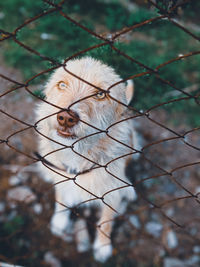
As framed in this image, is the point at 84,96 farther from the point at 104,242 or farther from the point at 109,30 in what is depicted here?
the point at 109,30

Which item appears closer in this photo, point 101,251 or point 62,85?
point 62,85

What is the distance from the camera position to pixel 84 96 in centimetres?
198

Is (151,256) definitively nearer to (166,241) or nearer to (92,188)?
(166,241)

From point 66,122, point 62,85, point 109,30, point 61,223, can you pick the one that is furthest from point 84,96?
point 109,30

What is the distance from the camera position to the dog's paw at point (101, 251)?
2811 millimetres

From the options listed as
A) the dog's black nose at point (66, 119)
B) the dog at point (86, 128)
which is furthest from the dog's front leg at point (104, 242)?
the dog's black nose at point (66, 119)

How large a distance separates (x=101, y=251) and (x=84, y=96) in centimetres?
192

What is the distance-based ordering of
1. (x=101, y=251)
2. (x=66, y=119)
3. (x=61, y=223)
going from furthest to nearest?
1. (x=61, y=223)
2. (x=101, y=251)
3. (x=66, y=119)

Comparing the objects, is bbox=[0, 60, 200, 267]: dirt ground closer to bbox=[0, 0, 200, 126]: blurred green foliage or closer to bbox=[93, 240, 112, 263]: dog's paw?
bbox=[93, 240, 112, 263]: dog's paw

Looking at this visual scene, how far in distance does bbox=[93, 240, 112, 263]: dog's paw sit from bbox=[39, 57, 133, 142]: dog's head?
1.58 meters

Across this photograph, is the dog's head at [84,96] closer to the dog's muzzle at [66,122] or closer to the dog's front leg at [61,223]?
the dog's muzzle at [66,122]

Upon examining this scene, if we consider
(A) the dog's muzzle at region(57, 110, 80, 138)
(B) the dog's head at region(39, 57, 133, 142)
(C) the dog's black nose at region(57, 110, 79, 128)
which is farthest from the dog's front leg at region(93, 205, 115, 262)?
(C) the dog's black nose at region(57, 110, 79, 128)

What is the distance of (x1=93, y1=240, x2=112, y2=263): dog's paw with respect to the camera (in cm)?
281

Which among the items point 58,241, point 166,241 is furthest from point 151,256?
point 58,241
